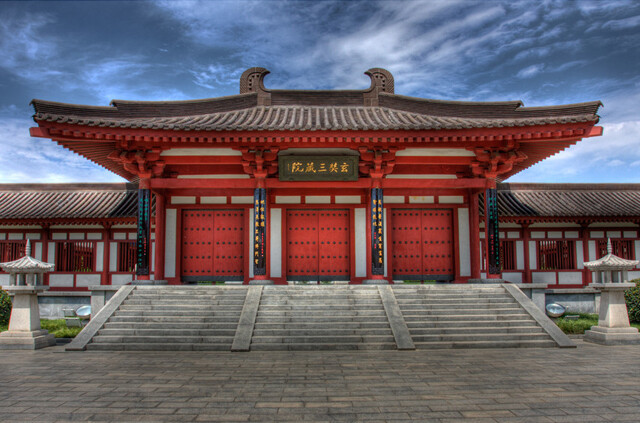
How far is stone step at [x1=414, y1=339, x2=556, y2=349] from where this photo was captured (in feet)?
30.5

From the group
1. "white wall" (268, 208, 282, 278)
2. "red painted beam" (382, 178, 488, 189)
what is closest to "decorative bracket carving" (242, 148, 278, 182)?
"white wall" (268, 208, 282, 278)

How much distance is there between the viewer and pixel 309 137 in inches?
475

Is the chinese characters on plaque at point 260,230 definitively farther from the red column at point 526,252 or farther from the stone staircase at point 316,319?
the red column at point 526,252

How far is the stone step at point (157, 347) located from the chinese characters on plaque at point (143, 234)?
3437mm

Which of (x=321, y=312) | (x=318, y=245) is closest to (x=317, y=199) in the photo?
(x=318, y=245)

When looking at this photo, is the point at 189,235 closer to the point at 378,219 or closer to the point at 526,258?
the point at 378,219

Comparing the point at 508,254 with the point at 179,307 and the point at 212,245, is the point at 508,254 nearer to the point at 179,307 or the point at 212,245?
the point at 212,245

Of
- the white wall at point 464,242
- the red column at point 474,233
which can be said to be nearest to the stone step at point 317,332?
the red column at point 474,233

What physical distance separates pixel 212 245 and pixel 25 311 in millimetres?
5457

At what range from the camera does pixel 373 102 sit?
1638 cm

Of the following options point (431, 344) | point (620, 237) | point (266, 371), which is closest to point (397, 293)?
point (431, 344)

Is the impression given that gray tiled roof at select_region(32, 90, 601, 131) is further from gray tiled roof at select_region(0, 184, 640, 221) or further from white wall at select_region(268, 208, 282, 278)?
gray tiled roof at select_region(0, 184, 640, 221)

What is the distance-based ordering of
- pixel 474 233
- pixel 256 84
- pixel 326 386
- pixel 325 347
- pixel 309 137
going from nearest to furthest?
pixel 326 386
pixel 325 347
pixel 309 137
pixel 474 233
pixel 256 84

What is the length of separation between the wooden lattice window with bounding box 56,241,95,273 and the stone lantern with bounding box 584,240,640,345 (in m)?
17.1
